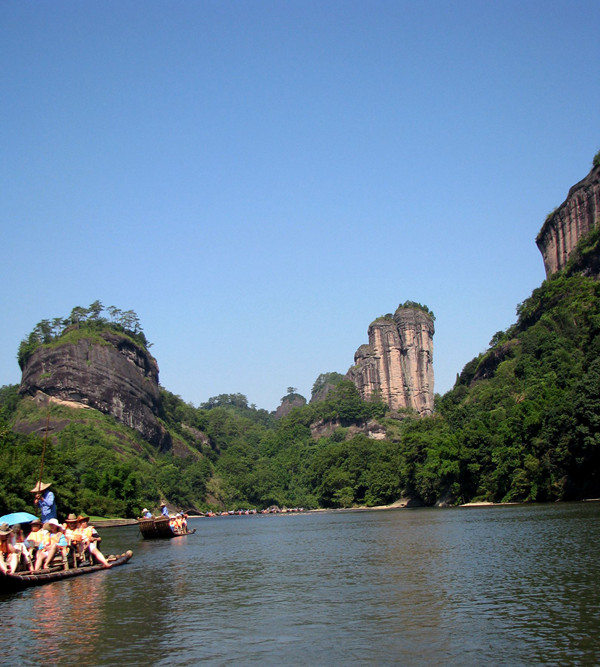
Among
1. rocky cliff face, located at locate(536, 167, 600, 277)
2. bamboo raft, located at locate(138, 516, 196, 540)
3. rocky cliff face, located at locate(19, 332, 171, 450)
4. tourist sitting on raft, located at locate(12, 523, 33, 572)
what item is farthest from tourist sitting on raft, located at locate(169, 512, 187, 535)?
rocky cliff face, located at locate(19, 332, 171, 450)

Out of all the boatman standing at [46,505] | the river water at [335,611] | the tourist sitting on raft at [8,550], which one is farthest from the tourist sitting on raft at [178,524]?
the tourist sitting on raft at [8,550]

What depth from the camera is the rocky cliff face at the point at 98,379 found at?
146250 mm

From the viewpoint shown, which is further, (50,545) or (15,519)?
(50,545)

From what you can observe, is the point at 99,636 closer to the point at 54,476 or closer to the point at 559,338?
the point at 54,476

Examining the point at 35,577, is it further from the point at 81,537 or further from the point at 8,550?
the point at 81,537

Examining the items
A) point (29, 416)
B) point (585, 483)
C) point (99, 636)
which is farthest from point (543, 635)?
point (29, 416)

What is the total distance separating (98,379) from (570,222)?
3814 inches

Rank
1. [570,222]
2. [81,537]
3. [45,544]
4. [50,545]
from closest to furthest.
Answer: [45,544] < [50,545] < [81,537] < [570,222]

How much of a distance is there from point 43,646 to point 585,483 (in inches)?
2083

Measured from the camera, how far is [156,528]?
48.0 metres

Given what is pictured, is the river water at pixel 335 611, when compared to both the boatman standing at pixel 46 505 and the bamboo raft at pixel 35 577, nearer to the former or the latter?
the bamboo raft at pixel 35 577

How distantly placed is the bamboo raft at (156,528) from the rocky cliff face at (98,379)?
103 metres

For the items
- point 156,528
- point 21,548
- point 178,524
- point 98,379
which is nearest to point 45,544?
point 21,548

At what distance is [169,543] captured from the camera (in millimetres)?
46438
